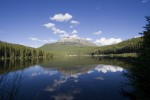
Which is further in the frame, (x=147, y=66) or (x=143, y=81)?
(x=143, y=81)

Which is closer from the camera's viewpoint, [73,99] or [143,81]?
[143,81]

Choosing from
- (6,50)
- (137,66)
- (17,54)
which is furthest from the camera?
(17,54)

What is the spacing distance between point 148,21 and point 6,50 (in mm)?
151594

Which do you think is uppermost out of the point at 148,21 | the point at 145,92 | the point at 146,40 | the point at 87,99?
the point at 148,21

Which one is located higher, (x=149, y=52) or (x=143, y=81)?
(x=149, y=52)

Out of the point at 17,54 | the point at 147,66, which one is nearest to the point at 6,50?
the point at 17,54

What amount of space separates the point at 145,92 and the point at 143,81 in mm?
1214

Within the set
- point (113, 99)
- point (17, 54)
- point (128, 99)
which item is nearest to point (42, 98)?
point (113, 99)

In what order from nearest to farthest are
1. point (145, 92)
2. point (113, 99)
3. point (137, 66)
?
1. point (145, 92)
2. point (137, 66)
3. point (113, 99)

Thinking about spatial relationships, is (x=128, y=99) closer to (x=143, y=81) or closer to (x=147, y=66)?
(x=143, y=81)

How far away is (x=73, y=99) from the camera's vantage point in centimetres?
2197

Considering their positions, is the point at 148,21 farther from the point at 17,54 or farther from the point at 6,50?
the point at 17,54

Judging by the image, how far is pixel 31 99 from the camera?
21938 millimetres

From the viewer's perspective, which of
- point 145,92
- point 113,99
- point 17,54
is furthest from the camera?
point 17,54
